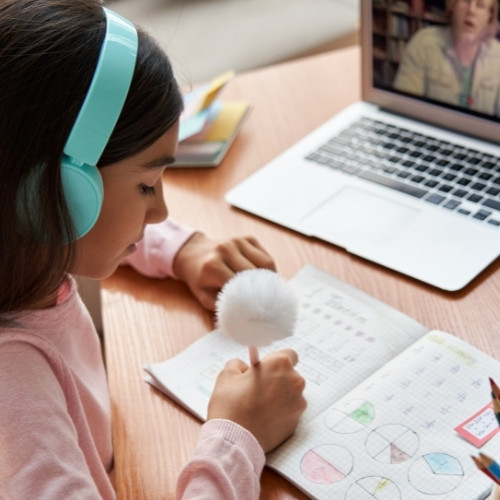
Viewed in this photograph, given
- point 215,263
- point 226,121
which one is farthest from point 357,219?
point 226,121

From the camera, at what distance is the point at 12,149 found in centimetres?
69

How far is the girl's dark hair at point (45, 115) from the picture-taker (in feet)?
2.27

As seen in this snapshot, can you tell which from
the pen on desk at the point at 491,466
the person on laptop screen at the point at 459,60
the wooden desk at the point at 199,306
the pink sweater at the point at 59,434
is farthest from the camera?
the person on laptop screen at the point at 459,60

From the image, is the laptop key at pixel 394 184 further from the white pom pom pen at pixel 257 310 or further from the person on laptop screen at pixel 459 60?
the white pom pom pen at pixel 257 310

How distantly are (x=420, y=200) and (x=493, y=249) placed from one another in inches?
5.0

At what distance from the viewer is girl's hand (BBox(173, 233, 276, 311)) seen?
0.96 meters

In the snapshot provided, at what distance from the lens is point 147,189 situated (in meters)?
0.81

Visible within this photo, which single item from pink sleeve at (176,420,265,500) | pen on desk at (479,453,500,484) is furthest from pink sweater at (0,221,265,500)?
pen on desk at (479,453,500,484)

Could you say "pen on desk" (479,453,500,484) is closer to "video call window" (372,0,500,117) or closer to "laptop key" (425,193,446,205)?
"laptop key" (425,193,446,205)

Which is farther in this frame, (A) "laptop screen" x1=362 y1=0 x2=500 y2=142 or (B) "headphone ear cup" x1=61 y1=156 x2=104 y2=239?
(A) "laptop screen" x1=362 y1=0 x2=500 y2=142

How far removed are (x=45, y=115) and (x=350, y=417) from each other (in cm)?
38

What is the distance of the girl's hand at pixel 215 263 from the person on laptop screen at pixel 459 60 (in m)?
0.36

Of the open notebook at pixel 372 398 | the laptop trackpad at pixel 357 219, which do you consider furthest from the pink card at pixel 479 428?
the laptop trackpad at pixel 357 219

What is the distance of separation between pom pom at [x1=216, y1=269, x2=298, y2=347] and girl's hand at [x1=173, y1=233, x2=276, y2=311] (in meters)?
0.18
